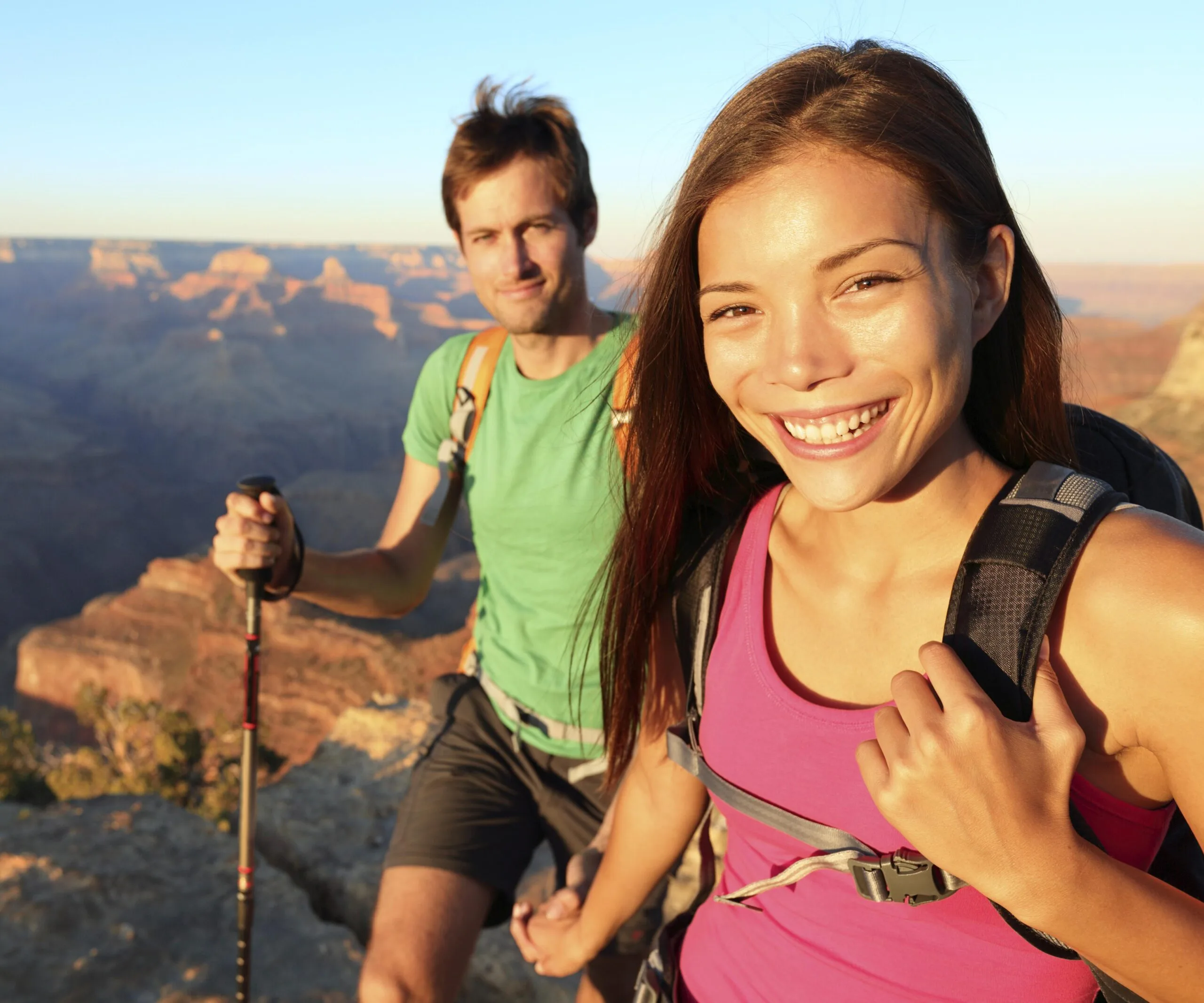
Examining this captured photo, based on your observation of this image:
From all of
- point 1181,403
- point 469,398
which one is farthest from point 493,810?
point 1181,403

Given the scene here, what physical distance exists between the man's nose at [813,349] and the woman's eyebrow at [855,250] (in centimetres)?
7

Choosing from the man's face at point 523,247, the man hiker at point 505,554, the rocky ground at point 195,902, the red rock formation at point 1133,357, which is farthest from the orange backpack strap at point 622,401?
the red rock formation at point 1133,357

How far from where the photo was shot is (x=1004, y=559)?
1.28 meters

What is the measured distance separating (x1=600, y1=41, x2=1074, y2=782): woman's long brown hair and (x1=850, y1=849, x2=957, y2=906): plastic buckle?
Answer: 2.32 ft

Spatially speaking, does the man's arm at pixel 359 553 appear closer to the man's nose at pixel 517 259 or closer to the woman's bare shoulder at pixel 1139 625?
the man's nose at pixel 517 259

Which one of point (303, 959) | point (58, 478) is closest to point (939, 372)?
point (303, 959)

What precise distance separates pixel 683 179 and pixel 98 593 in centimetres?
7890

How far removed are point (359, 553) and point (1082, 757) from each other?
2.49 m

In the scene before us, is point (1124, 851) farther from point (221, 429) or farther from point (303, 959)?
point (221, 429)

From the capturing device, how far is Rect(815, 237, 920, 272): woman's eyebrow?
1281mm

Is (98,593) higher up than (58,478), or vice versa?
(58,478)

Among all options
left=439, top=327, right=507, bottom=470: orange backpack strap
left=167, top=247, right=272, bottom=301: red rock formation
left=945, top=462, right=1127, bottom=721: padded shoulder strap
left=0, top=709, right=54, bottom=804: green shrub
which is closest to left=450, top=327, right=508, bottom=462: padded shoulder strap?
left=439, top=327, right=507, bottom=470: orange backpack strap

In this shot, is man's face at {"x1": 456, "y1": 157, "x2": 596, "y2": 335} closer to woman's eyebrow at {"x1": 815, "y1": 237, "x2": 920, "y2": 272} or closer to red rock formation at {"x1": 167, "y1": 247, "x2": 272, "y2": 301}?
woman's eyebrow at {"x1": 815, "y1": 237, "x2": 920, "y2": 272}

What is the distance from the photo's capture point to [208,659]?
38.5 meters
